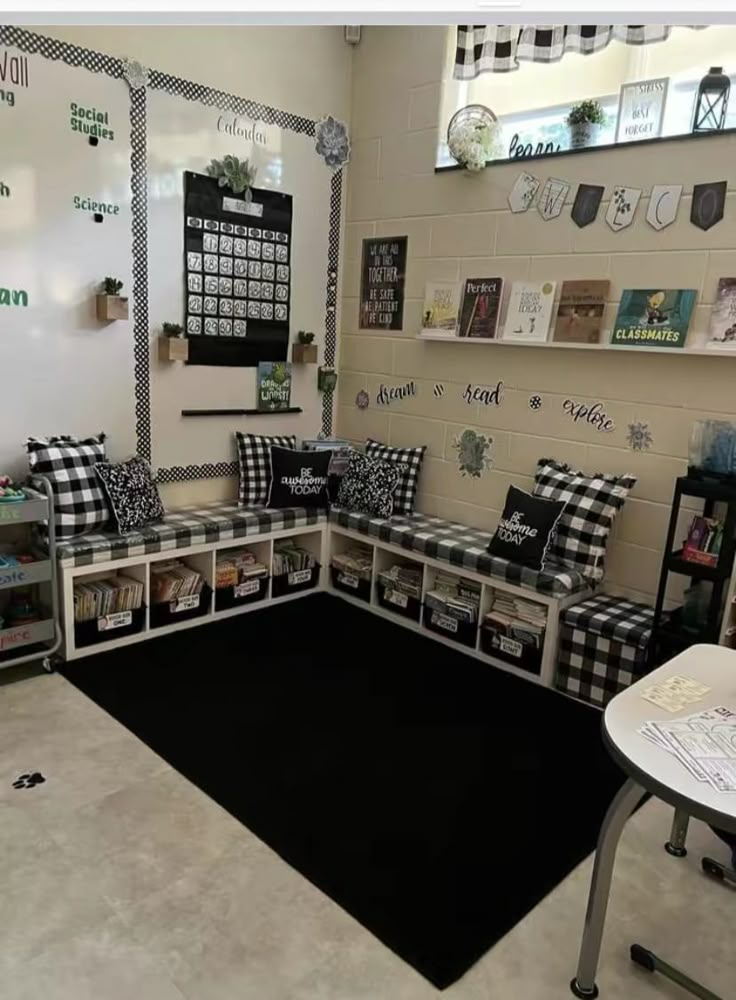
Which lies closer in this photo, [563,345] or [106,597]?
[106,597]

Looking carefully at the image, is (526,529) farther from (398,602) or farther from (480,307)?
(480,307)

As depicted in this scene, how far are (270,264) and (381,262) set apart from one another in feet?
2.22

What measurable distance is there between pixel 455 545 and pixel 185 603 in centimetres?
141

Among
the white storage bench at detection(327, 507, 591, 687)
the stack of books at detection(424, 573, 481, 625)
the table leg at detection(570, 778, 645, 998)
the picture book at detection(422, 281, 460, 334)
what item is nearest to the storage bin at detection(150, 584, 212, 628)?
the white storage bench at detection(327, 507, 591, 687)

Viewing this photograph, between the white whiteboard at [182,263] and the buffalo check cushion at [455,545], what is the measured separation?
0.82 m

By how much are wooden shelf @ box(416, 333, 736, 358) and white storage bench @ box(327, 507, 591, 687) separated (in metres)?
1.02

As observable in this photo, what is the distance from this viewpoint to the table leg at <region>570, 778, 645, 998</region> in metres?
1.59

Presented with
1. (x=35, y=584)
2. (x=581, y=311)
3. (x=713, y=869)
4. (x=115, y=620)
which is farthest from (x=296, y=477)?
(x=713, y=869)

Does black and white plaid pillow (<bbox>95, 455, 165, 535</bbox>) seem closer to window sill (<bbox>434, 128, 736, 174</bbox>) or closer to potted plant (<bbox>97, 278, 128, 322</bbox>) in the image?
potted plant (<bbox>97, 278, 128, 322</bbox>)

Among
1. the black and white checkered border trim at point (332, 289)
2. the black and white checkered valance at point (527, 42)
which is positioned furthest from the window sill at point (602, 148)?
the black and white checkered border trim at point (332, 289)

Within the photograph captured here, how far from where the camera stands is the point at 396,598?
4.01 metres

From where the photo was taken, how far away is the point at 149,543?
3.52 metres

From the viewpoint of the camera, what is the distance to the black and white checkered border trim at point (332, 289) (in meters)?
4.51

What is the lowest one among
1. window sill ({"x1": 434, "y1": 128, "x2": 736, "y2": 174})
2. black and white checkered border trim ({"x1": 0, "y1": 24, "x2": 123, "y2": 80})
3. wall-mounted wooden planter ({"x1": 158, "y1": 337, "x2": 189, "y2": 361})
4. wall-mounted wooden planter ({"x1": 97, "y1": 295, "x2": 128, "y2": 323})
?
wall-mounted wooden planter ({"x1": 158, "y1": 337, "x2": 189, "y2": 361})
